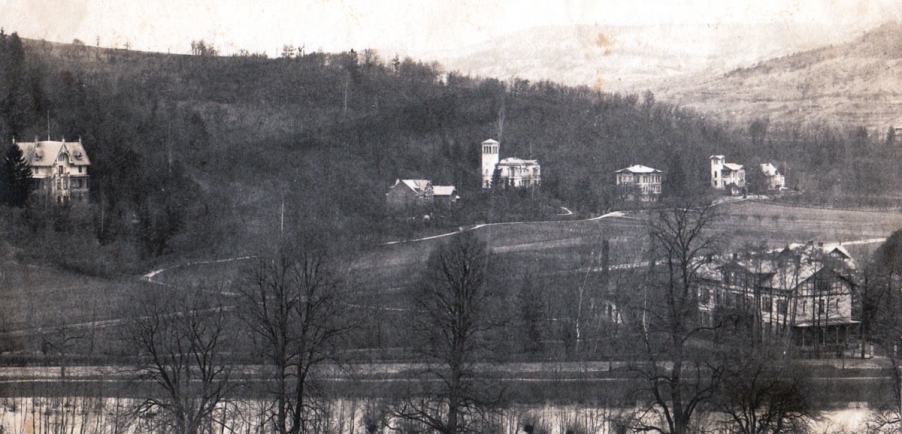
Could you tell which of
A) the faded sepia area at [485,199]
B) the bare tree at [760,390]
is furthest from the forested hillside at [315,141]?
the bare tree at [760,390]

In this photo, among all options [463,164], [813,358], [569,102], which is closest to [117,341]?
[463,164]

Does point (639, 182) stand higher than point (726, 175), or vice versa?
point (726, 175)

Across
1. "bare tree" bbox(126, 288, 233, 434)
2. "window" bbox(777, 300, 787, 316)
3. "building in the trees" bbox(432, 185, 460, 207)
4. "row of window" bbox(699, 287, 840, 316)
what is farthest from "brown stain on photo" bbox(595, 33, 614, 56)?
"bare tree" bbox(126, 288, 233, 434)

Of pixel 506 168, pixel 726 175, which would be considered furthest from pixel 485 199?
pixel 726 175

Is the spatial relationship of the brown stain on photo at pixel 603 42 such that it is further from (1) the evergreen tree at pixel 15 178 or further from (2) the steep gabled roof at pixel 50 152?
(1) the evergreen tree at pixel 15 178

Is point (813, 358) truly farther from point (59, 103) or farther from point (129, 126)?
point (59, 103)

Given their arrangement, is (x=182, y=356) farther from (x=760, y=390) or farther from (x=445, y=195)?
(x=760, y=390)
